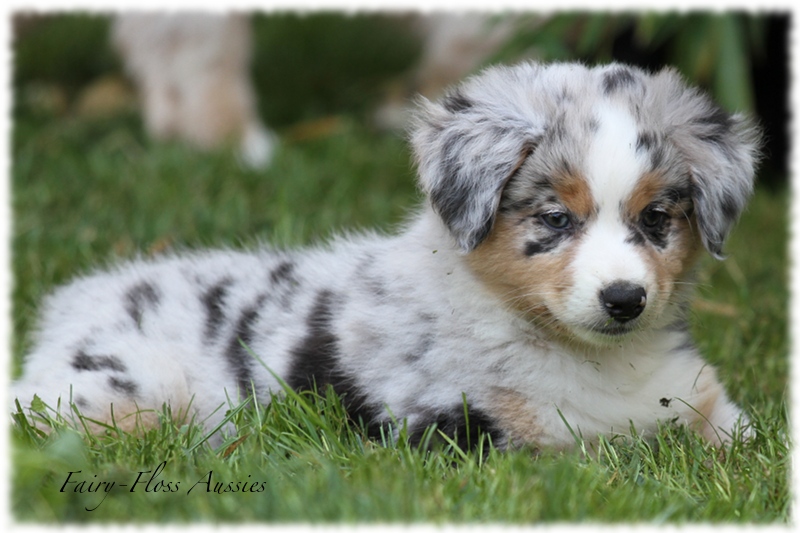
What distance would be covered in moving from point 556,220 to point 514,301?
337 mm

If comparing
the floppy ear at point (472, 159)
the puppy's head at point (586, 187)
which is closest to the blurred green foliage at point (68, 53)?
the floppy ear at point (472, 159)

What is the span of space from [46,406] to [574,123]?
205 centimetres

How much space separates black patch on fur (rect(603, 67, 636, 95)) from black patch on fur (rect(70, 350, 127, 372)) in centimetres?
205

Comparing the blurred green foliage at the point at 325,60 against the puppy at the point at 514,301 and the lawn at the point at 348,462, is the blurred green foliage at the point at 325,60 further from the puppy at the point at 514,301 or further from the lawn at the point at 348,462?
the puppy at the point at 514,301

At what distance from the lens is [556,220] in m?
3.66

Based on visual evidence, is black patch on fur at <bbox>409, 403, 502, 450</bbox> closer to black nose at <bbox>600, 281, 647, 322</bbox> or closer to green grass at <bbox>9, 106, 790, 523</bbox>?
green grass at <bbox>9, 106, 790, 523</bbox>

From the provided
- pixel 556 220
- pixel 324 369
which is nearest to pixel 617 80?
pixel 556 220

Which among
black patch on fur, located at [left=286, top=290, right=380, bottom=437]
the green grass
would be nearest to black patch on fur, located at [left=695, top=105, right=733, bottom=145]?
the green grass

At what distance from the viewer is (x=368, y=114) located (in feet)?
33.2

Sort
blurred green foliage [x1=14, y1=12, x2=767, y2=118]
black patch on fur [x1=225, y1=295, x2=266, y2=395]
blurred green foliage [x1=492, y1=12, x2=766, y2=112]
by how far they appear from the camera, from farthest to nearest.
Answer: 1. blurred green foliage [x1=14, y1=12, x2=767, y2=118]
2. blurred green foliage [x1=492, y1=12, x2=766, y2=112]
3. black patch on fur [x1=225, y1=295, x2=266, y2=395]

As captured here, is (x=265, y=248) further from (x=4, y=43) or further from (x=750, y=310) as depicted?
(x=750, y=310)

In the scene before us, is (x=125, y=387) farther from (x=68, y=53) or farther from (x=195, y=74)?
(x=68, y=53)

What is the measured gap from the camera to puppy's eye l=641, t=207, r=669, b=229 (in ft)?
12.0

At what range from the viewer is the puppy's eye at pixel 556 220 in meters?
3.65
